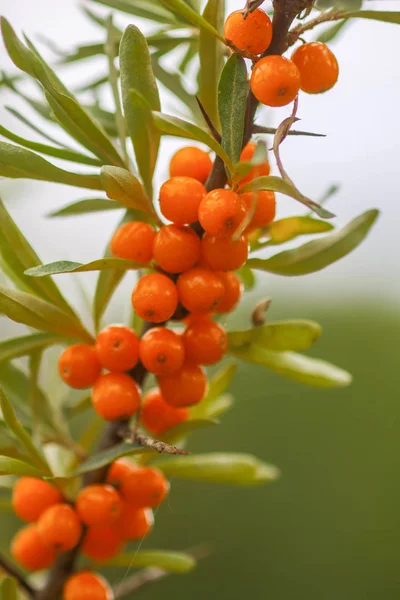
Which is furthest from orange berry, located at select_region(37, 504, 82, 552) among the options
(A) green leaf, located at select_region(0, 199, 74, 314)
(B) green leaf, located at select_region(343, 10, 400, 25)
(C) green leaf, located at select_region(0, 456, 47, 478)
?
(B) green leaf, located at select_region(343, 10, 400, 25)

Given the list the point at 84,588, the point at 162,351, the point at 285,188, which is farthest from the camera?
the point at 84,588

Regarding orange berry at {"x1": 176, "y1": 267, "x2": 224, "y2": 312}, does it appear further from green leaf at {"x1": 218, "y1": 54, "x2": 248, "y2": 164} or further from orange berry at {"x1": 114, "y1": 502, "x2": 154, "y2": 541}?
orange berry at {"x1": 114, "y1": 502, "x2": 154, "y2": 541}

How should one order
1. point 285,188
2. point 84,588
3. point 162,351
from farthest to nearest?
point 84,588, point 162,351, point 285,188

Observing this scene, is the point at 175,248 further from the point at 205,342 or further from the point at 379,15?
the point at 379,15

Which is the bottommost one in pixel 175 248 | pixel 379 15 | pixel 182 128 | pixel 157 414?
pixel 157 414

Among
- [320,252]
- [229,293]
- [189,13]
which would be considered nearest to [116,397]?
[229,293]

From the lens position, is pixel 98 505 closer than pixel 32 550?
Yes

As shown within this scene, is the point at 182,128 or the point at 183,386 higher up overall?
the point at 182,128

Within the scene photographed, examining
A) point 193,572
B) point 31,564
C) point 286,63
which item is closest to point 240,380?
point 193,572
